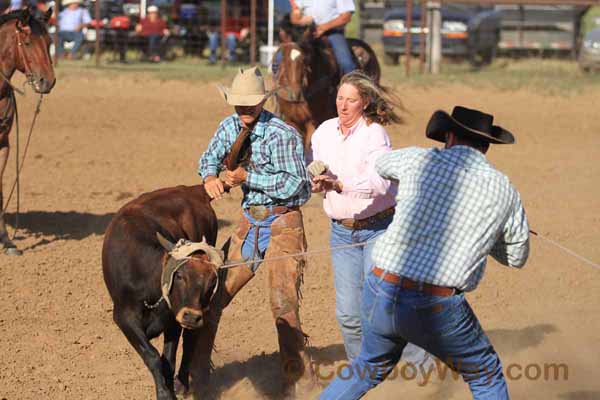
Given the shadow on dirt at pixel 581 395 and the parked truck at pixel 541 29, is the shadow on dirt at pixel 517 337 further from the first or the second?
the parked truck at pixel 541 29

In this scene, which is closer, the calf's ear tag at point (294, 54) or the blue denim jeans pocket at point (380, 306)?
the blue denim jeans pocket at point (380, 306)

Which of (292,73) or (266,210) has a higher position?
(292,73)

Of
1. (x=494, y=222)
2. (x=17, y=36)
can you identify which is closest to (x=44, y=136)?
(x=17, y=36)

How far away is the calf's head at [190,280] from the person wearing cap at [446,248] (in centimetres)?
96

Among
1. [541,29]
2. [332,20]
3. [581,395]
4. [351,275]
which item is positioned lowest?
[581,395]

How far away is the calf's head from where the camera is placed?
5.02 meters

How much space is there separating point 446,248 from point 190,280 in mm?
1455

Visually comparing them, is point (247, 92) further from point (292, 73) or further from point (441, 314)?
point (292, 73)

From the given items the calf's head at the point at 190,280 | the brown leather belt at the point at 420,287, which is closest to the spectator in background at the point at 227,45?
the calf's head at the point at 190,280

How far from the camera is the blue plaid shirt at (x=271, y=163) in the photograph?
563 cm

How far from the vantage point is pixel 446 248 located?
4230 mm

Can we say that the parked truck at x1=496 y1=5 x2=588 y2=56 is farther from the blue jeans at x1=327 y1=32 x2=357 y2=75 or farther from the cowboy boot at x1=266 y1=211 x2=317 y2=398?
the cowboy boot at x1=266 y1=211 x2=317 y2=398

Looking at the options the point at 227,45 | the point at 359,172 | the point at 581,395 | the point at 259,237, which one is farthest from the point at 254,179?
the point at 227,45

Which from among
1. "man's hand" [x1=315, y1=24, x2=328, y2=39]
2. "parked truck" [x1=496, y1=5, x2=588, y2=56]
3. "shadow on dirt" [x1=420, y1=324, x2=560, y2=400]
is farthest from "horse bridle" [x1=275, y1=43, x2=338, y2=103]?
"parked truck" [x1=496, y1=5, x2=588, y2=56]
